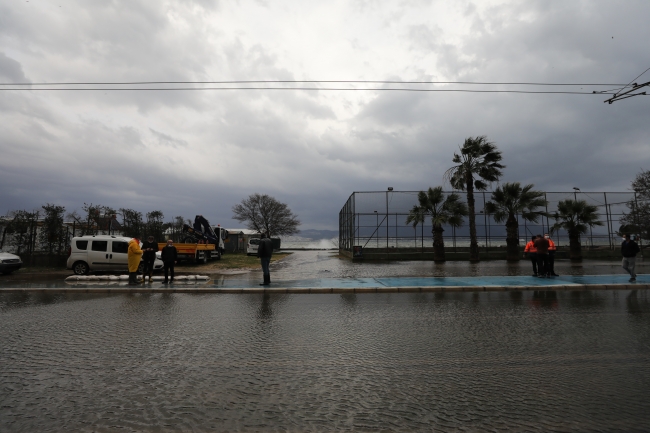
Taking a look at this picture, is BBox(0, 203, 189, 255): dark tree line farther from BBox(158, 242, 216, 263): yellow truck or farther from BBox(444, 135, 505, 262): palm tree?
BBox(444, 135, 505, 262): palm tree

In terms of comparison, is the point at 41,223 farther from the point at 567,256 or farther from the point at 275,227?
the point at 275,227

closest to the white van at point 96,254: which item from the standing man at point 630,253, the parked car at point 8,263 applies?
the parked car at point 8,263

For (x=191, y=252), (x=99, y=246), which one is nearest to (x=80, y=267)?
(x=99, y=246)

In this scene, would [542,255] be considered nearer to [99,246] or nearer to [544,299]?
[544,299]

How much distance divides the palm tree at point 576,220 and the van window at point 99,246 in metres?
28.6

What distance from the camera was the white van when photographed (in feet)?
56.4

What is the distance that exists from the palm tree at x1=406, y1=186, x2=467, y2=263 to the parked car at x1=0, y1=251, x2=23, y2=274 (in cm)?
2204

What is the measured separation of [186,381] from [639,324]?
24.5ft

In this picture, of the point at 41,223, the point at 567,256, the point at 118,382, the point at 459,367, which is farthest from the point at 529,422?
the point at 567,256

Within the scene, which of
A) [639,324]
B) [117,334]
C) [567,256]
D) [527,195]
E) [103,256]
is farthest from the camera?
[567,256]

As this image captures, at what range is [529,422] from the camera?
3.16 meters

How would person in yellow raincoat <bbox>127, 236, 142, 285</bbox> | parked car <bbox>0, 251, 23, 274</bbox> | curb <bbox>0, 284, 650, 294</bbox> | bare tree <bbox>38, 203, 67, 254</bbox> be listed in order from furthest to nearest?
bare tree <bbox>38, 203, 67, 254</bbox> < parked car <bbox>0, 251, 23, 274</bbox> < person in yellow raincoat <bbox>127, 236, 142, 285</bbox> < curb <bbox>0, 284, 650, 294</bbox>

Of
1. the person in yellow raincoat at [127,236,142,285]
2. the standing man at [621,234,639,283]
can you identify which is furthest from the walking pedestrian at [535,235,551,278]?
the person in yellow raincoat at [127,236,142,285]

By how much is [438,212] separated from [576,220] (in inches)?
401
